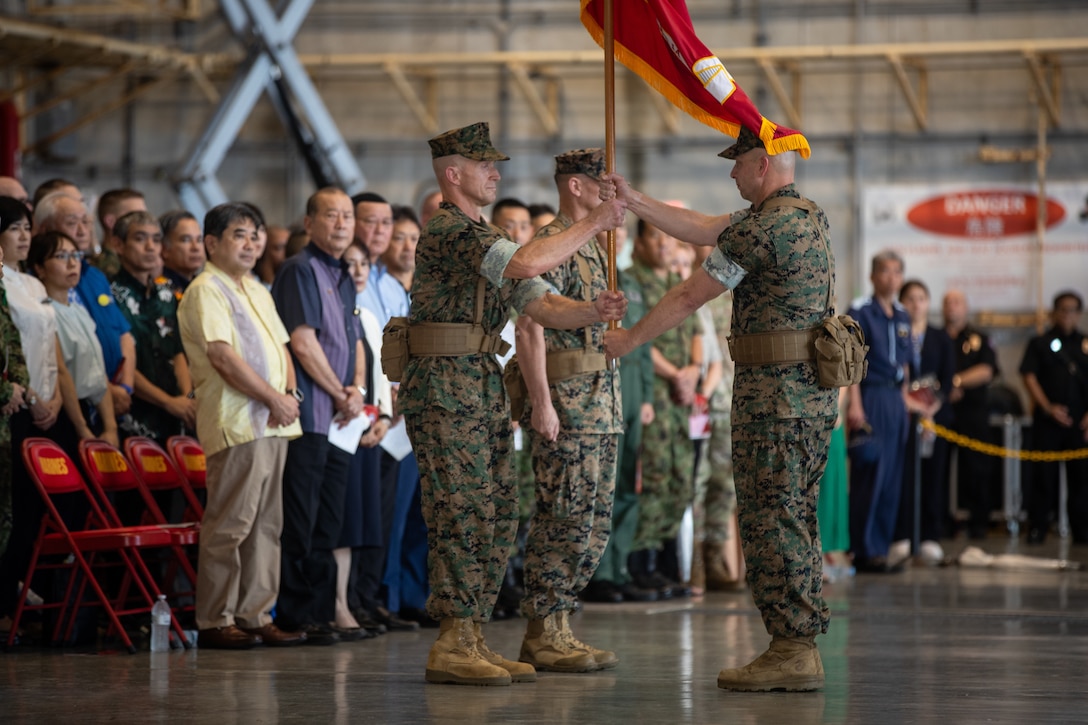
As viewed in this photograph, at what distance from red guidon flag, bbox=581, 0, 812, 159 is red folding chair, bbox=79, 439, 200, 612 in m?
2.57

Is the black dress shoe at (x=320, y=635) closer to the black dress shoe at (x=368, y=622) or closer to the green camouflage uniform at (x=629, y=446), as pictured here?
the black dress shoe at (x=368, y=622)

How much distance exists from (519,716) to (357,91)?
1069cm

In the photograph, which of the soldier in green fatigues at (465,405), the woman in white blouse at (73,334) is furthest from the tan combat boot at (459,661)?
the woman in white blouse at (73,334)

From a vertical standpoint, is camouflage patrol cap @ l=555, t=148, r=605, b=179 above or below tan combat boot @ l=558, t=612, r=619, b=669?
above

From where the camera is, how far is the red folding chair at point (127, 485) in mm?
6012

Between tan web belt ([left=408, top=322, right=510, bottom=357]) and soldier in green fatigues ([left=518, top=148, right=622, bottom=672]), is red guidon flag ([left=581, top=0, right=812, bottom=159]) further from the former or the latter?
tan web belt ([left=408, top=322, right=510, bottom=357])

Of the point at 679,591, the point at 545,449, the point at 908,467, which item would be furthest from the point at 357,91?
the point at 545,449

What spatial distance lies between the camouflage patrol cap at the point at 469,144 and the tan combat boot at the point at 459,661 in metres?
1.56

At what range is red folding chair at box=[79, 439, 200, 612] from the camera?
6012mm

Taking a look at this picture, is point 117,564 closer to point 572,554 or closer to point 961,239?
point 572,554

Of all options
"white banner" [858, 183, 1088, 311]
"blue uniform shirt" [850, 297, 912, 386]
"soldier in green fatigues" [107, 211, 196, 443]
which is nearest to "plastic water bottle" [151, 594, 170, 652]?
"soldier in green fatigues" [107, 211, 196, 443]

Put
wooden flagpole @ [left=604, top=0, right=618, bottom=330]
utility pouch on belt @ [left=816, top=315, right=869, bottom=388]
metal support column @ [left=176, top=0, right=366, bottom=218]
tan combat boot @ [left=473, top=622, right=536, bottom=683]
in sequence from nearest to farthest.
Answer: utility pouch on belt @ [left=816, top=315, right=869, bottom=388] < tan combat boot @ [left=473, top=622, right=536, bottom=683] < wooden flagpole @ [left=604, top=0, right=618, bottom=330] < metal support column @ [left=176, top=0, right=366, bottom=218]

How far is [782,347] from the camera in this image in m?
4.82

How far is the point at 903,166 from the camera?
1352 centimetres
